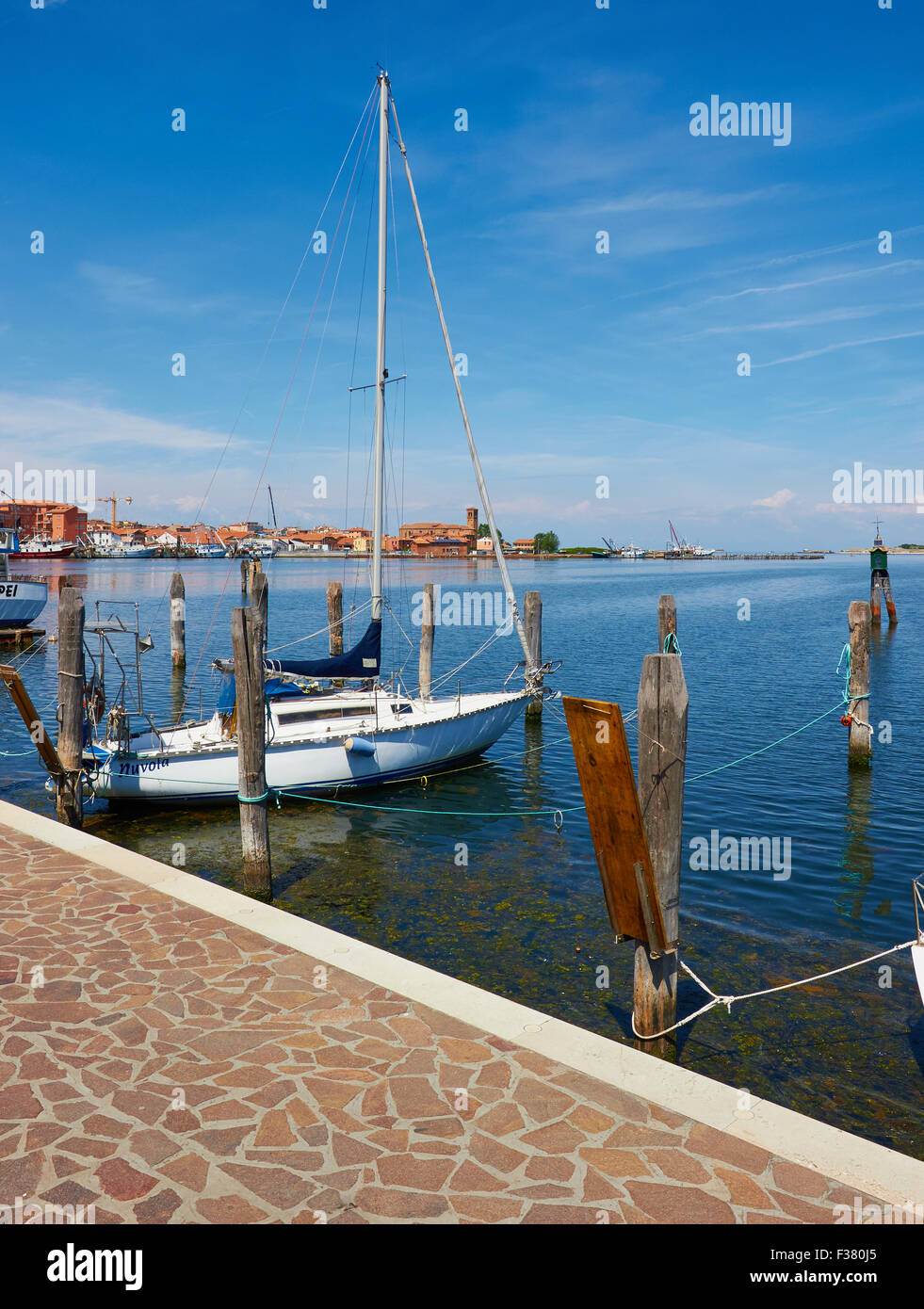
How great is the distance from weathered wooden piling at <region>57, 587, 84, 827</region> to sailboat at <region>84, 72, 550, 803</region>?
484 mm

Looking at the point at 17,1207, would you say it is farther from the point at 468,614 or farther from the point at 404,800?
the point at 468,614

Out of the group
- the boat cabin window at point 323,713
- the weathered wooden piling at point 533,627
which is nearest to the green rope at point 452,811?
the boat cabin window at point 323,713

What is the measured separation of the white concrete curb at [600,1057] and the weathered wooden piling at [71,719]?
5914 millimetres

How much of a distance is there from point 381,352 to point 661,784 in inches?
603

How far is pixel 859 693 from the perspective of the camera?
1888 cm

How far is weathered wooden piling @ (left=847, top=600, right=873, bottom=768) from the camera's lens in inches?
739

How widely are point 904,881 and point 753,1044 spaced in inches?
237

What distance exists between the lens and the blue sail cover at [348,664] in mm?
17594

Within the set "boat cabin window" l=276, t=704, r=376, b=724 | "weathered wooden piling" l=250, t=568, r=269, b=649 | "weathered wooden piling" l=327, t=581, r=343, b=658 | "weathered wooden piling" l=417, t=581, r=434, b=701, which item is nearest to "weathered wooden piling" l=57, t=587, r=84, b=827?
"weathered wooden piling" l=250, t=568, r=269, b=649

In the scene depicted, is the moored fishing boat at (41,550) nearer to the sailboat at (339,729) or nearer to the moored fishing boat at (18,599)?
the moored fishing boat at (18,599)
